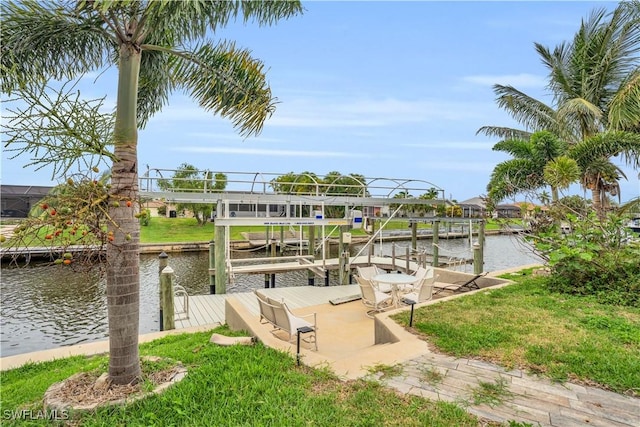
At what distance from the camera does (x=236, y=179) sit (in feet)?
38.9

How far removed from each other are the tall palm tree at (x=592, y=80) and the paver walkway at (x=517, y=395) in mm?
10031

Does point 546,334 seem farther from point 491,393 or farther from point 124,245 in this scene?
point 124,245

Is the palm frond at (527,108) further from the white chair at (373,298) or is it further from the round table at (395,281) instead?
the white chair at (373,298)

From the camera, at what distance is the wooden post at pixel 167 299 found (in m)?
7.09

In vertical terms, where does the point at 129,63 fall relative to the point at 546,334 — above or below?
above

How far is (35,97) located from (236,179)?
9.18 meters

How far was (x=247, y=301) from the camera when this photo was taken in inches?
356

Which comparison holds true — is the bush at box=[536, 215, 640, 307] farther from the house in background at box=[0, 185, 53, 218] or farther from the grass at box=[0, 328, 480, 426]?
the house in background at box=[0, 185, 53, 218]

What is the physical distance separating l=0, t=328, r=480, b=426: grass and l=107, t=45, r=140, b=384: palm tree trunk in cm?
49

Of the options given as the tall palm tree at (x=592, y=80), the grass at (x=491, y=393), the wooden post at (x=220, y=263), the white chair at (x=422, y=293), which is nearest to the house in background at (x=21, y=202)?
the wooden post at (x=220, y=263)

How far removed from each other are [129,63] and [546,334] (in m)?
6.02

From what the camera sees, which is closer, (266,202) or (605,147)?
(605,147)

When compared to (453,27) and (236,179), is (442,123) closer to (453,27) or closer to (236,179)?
(453,27)

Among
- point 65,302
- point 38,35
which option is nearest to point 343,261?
point 38,35
